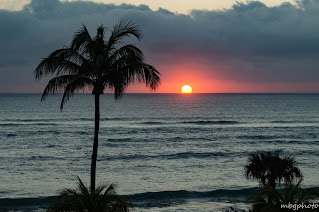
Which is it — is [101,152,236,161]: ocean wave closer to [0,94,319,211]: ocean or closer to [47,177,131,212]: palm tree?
[0,94,319,211]: ocean

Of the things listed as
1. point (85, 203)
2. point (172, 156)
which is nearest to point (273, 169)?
point (85, 203)

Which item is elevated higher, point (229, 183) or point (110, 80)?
point (110, 80)

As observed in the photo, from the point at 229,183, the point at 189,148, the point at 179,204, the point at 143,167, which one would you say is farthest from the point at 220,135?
the point at 179,204

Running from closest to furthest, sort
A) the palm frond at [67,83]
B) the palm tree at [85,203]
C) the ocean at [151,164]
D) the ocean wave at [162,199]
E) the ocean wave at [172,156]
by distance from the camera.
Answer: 1. the palm tree at [85,203]
2. the palm frond at [67,83]
3. the ocean wave at [162,199]
4. the ocean at [151,164]
5. the ocean wave at [172,156]

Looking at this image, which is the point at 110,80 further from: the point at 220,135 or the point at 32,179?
the point at 220,135

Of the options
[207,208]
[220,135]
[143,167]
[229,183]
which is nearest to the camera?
[207,208]

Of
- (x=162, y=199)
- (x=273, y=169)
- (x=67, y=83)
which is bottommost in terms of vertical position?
(x=162, y=199)

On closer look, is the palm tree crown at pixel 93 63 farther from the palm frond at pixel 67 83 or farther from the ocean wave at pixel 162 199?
the ocean wave at pixel 162 199

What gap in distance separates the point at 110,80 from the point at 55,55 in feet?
7.89

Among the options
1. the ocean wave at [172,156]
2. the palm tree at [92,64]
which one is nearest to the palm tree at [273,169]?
the palm tree at [92,64]

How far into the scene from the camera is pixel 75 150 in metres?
60.3

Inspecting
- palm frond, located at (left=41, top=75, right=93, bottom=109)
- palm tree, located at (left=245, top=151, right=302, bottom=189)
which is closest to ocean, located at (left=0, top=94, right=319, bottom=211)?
palm tree, located at (left=245, top=151, right=302, bottom=189)

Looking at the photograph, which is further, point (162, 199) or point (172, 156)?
point (172, 156)

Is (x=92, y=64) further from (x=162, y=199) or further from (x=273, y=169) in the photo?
(x=162, y=199)
